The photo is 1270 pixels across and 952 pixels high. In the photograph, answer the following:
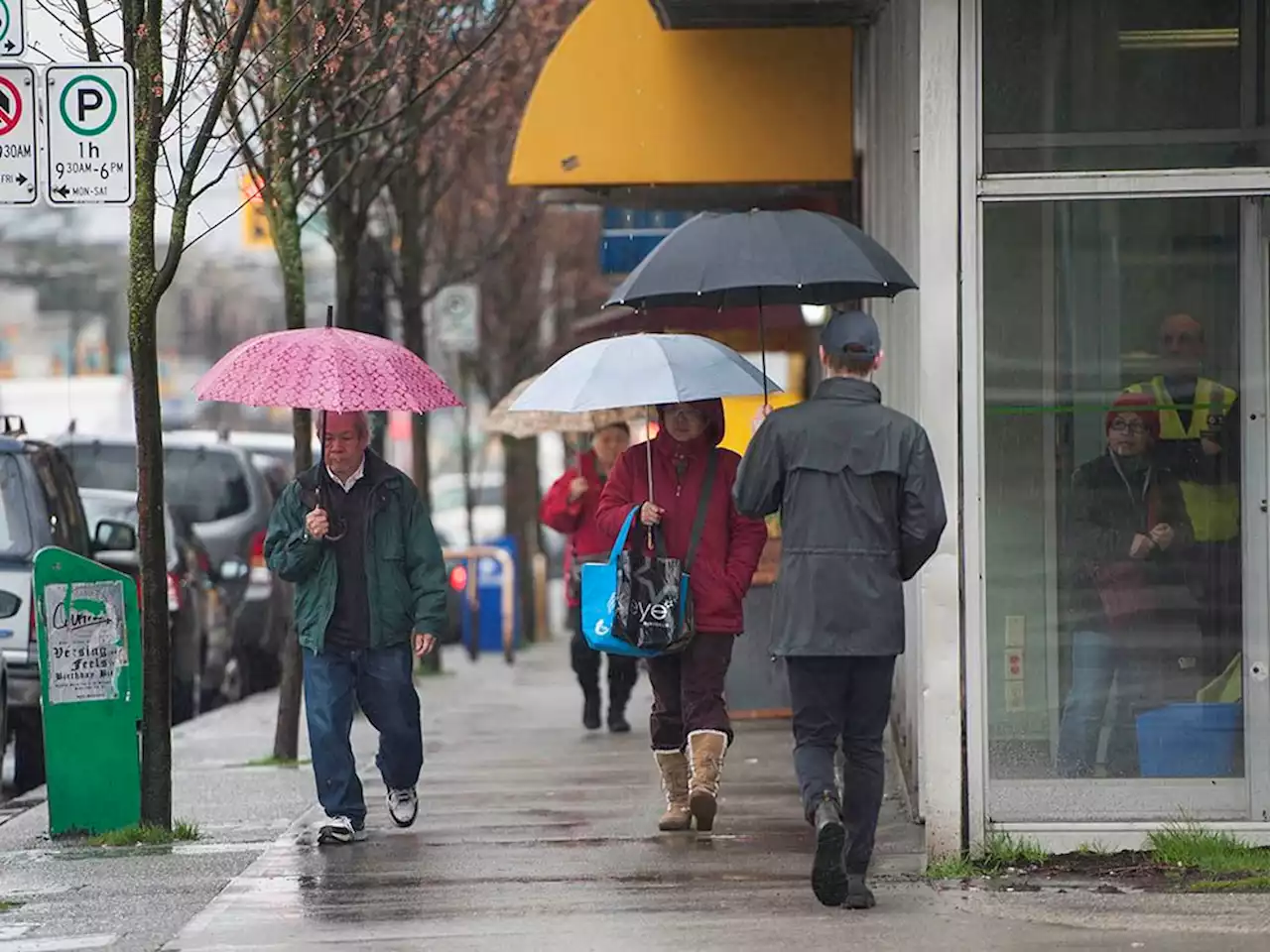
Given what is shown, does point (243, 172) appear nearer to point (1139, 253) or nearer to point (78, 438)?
point (78, 438)

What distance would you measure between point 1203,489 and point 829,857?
2.09 meters

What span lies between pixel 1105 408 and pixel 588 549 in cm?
535

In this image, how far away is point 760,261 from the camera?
816 cm

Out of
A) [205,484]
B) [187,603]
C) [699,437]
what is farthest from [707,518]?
[205,484]

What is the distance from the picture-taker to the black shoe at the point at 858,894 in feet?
24.4

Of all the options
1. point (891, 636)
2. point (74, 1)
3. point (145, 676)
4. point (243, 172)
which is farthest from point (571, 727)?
point (891, 636)

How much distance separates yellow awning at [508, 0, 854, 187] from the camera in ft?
42.0

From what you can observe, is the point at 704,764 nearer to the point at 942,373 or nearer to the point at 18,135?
the point at 942,373

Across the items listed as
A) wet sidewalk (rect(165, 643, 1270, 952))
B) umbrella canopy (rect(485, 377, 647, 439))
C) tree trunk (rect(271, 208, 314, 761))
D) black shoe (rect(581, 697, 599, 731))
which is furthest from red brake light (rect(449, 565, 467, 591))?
wet sidewalk (rect(165, 643, 1270, 952))

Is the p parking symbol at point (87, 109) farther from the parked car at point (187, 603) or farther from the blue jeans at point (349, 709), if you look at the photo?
the parked car at point (187, 603)

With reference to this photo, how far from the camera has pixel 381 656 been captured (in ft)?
30.2

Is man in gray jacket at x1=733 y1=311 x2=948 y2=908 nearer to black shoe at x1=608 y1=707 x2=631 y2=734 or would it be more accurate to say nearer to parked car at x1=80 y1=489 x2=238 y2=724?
black shoe at x1=608 y1=707 x2=631 y2=734

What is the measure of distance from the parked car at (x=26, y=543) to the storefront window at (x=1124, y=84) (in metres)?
6.15

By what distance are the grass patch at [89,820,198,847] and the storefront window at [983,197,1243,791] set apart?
336 centimetres
